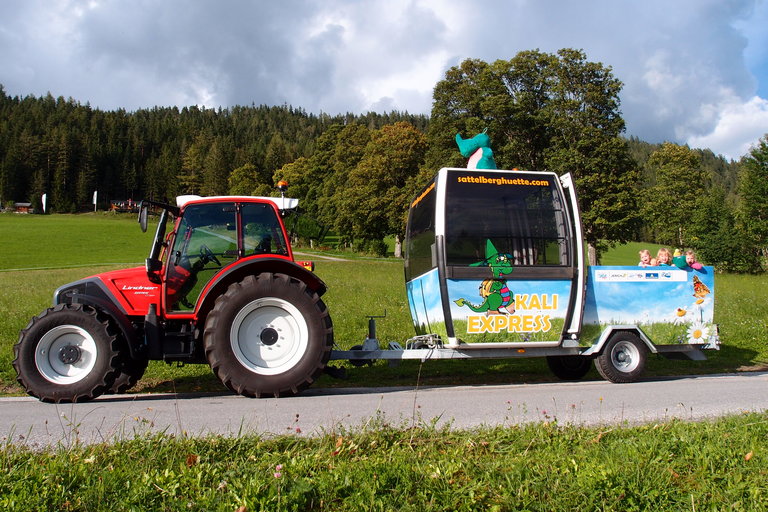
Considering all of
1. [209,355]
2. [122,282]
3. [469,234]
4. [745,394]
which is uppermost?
[469,234]

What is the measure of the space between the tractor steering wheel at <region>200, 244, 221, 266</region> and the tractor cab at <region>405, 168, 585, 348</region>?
2.68 meters

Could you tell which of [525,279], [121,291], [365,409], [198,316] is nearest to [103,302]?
[121,291]

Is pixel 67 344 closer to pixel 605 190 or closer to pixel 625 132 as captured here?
pixel 605 190

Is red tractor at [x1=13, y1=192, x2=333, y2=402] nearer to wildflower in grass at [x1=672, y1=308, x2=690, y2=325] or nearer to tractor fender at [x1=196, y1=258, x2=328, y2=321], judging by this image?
tractor fender at [x1=196, y1=258, x2=328, y2=321]

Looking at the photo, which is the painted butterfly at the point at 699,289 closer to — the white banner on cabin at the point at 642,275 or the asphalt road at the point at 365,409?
the white banner on cabin at the point at 642,275

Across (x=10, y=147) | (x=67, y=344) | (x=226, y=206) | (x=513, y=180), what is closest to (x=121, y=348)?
(x=67, y=344)

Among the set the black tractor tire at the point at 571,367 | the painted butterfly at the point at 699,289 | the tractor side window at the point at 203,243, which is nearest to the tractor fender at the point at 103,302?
the tractor side window at the point at 203,243

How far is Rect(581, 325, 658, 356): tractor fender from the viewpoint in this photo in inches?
288

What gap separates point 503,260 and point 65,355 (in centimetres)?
512

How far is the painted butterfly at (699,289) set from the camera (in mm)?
7789

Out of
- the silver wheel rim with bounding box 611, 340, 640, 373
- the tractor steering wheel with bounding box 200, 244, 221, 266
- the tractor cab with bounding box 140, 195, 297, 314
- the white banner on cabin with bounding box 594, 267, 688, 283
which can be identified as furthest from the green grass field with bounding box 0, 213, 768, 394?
the white banner on cabin with bounding box 594, 267, 688, 283

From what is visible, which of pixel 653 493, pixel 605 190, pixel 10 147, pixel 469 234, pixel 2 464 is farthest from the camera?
pixel 10 147

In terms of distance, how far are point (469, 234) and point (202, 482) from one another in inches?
184

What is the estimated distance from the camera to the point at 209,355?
19.7 ft
